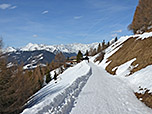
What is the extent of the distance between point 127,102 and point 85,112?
305cm

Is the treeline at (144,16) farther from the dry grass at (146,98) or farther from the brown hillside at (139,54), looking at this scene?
the dry grass at (146,98)

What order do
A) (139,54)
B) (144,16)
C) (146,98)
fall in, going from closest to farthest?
(146,98) < (139,54) < (144,16)

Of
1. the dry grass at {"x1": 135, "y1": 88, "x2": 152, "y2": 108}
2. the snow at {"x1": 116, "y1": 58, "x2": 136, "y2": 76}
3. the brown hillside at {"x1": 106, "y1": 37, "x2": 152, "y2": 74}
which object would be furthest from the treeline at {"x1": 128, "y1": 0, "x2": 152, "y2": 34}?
the dry grass at {"x1": 135, "y1": 88, "x2": 152, "y2": 108}

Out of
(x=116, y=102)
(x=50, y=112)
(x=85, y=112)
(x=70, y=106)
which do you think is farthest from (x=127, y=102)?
(x=50, y=112)

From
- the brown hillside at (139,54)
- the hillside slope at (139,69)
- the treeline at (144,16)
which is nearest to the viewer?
the hillside slope at (139,69)

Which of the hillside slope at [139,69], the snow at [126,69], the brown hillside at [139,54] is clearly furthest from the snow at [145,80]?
the snow at [126,69]

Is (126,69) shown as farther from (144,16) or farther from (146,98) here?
(144,16)

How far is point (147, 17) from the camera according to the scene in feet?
110

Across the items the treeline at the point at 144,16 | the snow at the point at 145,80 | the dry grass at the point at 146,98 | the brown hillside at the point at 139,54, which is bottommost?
the dry grass at the point at 146,98

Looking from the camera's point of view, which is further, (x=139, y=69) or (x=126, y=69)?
(x=126, y=69)

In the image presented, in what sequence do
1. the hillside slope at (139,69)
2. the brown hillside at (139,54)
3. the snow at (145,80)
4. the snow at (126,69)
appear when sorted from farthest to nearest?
the snow at (126,69) → the brown hillside at (139,54) → the snow at (145,80) → the hillside slope at (139,69)

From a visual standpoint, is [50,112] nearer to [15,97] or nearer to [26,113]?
[26,113]

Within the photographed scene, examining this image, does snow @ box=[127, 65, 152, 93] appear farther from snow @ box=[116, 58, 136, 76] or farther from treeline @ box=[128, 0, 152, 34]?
treeline @ box=[128, 0, 152, 34]

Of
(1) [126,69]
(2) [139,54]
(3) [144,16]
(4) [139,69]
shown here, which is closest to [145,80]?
(4) [139,69]
